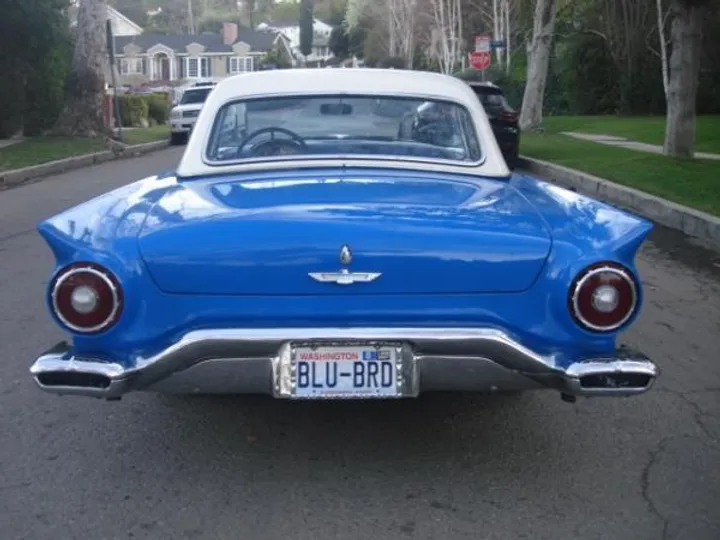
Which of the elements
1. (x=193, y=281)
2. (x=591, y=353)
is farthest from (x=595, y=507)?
(x=193, y=281)

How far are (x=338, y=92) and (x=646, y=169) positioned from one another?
10380 mm

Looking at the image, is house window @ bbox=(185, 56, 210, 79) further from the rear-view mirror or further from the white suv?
the rear-view mirror

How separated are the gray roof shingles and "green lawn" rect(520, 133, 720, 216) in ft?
221

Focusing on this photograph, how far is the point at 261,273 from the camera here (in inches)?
139

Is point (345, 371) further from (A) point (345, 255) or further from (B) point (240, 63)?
(B) point (240, 63)

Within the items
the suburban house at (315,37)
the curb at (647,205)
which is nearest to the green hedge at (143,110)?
the curb at (647,205)

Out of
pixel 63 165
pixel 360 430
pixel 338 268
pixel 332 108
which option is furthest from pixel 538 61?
pixel 338 268

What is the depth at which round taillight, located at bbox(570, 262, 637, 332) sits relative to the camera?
3557mm

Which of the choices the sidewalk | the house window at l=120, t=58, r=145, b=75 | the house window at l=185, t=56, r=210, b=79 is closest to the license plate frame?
the sidewalk

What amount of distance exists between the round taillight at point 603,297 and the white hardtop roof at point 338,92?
135cm

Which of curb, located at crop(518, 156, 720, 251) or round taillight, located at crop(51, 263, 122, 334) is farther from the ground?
round taillight, located at crop(51, 263, 122, 334)

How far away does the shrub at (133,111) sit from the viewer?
116ft

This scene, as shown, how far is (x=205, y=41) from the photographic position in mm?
86562

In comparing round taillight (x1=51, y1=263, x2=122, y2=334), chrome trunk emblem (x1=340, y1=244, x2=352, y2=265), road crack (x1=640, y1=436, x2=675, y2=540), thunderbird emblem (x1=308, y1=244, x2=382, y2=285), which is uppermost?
chrome trunk emblem (x1=340, y1=244, x2=352, y2=265)
